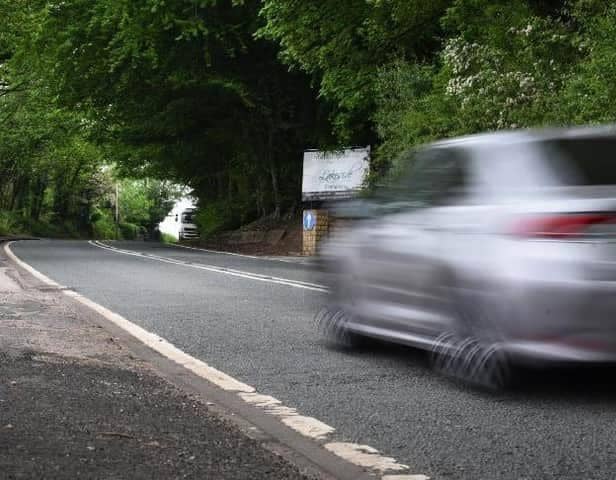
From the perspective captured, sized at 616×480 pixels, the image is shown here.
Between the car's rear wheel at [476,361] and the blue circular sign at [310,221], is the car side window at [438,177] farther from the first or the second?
the blue circular sign at [310,221]

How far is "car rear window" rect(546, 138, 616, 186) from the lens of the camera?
19.9 feet

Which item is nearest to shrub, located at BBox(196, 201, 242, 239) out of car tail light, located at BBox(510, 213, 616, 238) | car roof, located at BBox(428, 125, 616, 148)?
car roof, located at BBox(428, 125, 616, 148)

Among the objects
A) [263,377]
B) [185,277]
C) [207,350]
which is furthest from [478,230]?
[185,277]

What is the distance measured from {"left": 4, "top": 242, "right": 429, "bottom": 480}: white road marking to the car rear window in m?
2.12

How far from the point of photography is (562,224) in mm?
5719

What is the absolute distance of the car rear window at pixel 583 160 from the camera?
19.9 ft

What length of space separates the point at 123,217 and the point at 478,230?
364 ft

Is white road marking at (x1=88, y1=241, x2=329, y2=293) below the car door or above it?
→ below

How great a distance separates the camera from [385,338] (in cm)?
732

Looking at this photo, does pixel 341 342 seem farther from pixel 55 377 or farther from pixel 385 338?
pixel 55 377

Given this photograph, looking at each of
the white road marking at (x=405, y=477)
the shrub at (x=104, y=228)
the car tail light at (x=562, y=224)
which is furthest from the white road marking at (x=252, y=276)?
the shrub at (x=104, y=228)

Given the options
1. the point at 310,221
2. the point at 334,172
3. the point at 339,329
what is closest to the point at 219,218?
the point at 334,172

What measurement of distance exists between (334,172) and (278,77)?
468cm

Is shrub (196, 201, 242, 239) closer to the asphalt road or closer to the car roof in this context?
the asphalt road
